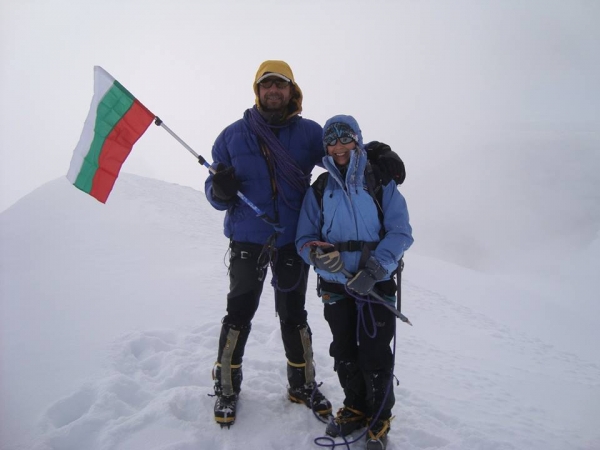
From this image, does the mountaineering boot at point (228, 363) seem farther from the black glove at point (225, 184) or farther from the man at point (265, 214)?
the black glove at point (225, 184)

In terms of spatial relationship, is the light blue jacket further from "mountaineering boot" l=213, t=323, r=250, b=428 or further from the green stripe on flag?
the green stripe on flag

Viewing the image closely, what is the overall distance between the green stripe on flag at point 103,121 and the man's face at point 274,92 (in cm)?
141

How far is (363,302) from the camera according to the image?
2834mm

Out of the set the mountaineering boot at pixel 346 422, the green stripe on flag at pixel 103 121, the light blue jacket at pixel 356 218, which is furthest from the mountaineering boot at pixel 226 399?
the green stripe on flag at pixel 103 121

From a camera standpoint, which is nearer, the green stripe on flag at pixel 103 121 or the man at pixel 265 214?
the man at pixel 265 214

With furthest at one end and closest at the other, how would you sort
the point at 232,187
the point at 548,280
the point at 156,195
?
the point at 548,280 < the point at 156,195 < the point at 232,187

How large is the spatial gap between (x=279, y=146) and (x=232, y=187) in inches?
21.9

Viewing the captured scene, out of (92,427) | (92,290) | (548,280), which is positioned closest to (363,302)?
(92,427)

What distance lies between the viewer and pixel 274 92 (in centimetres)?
314

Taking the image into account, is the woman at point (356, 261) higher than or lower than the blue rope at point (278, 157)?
lower

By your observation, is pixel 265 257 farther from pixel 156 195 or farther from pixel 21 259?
pixel 156 195

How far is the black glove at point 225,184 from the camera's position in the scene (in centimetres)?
299

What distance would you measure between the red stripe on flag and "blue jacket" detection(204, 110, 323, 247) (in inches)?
37.7

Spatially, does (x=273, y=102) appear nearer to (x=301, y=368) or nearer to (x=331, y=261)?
(x=331, y=261)
